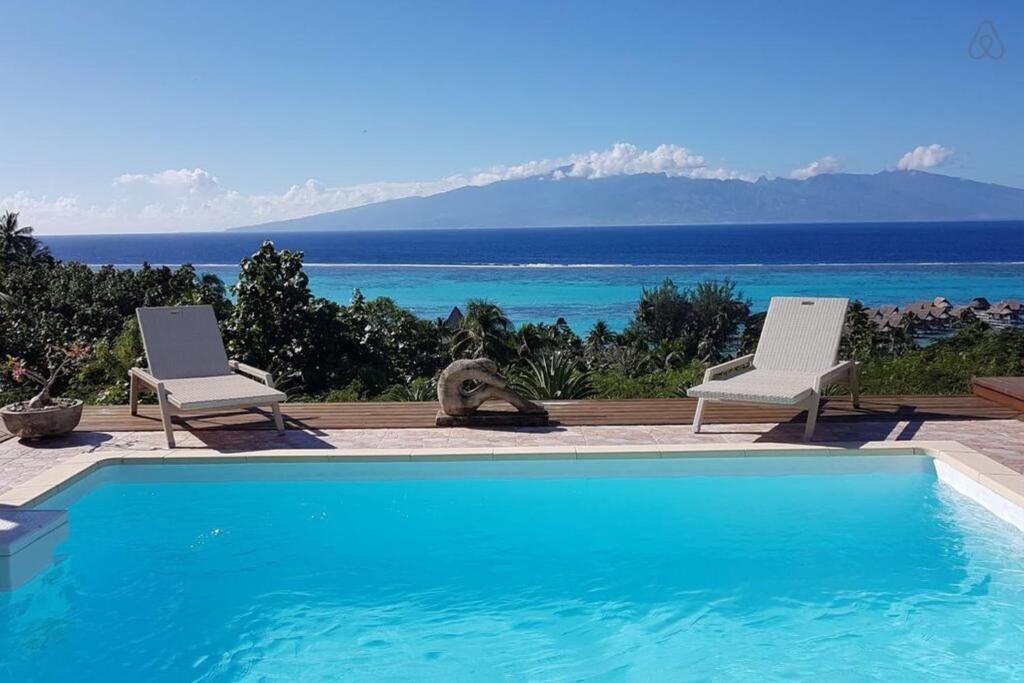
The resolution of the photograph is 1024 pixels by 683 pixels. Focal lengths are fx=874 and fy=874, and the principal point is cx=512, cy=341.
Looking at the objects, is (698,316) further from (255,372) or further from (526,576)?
(526,576)

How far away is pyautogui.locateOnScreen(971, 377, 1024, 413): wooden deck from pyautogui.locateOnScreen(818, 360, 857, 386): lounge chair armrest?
1313 millimetres

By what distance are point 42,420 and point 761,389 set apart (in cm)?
511

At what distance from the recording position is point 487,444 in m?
6.15

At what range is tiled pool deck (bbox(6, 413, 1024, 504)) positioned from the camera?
19.1 feet

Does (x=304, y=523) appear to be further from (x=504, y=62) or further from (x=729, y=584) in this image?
(x=504, y=62)

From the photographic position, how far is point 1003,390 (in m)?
7.20

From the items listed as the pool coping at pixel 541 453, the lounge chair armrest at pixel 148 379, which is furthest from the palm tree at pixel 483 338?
the pool coping at pixel 541 453

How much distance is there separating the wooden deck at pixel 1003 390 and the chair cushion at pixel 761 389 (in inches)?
70.0

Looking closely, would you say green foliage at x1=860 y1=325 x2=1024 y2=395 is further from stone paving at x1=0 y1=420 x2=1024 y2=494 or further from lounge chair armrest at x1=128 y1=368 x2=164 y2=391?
lounge chair armrest at x1=128 y1=368 x2=164 y2=391

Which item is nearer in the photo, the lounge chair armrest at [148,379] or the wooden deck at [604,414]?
the lounge chair armrest at [148,379]

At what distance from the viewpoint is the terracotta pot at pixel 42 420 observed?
6172 millimetres

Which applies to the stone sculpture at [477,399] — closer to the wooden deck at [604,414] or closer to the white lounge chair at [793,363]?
the wooden deck at [604,414]

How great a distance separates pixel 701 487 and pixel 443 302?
54.4m

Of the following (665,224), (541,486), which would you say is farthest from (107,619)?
(665,224)
